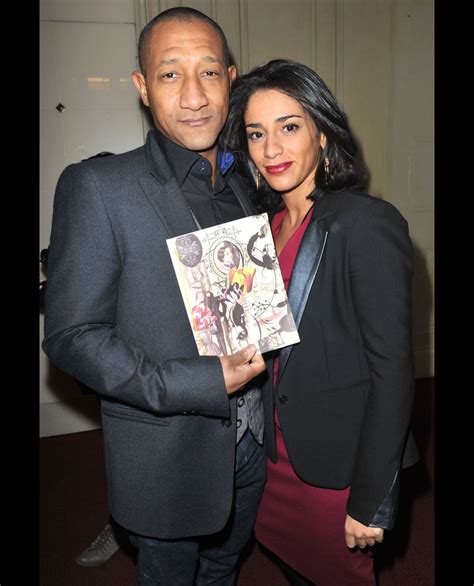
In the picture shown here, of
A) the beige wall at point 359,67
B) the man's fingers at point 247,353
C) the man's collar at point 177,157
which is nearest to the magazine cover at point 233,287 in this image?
the man's fingers at point 247,353

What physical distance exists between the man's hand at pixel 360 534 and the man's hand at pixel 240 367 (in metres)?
0.60

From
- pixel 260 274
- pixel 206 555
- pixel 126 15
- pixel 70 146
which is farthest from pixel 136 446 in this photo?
pixel 126 15

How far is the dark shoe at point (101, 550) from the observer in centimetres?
278

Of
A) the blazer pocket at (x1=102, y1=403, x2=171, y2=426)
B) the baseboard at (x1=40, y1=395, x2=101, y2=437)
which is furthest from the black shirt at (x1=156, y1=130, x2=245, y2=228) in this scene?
the baseboard at (x1=40, y1=395, x2=101, y2=437)

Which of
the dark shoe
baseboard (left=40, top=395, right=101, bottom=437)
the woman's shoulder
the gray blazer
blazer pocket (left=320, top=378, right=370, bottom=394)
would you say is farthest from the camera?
baseboard (left=40, top=395, right=101, bottom=437)

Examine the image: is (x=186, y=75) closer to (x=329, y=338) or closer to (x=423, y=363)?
(x=329, y=338)

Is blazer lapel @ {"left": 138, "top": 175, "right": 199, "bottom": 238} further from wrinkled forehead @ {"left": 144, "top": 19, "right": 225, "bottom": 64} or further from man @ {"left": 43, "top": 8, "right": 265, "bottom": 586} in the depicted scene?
wrinkled forehead @ {"left": 144, "top": 19, "right": 225, "bottom": 64}

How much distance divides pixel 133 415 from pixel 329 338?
659 millimetres

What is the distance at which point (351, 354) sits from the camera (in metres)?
1.59

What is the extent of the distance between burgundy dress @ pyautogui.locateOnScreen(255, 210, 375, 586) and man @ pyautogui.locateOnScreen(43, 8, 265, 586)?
18 centimetres

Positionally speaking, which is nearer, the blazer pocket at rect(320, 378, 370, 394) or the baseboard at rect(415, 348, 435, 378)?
the blazer pocket at rect(320, 378, 370, 394)

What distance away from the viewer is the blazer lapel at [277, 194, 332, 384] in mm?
1553

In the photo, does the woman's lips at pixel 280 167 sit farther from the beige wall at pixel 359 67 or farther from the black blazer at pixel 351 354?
the beige wall at pixel 359 67

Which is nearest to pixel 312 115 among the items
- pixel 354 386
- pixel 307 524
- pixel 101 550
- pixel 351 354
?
pixel 351 354
